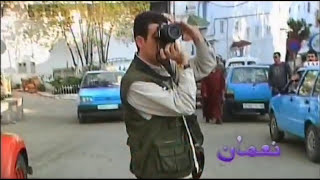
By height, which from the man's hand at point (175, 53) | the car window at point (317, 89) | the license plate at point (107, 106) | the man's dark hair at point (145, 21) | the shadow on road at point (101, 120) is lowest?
the shadow on road at point (101, 120)

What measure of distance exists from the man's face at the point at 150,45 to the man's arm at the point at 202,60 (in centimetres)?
17

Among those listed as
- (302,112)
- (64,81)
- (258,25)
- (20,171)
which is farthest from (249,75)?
(258,25)

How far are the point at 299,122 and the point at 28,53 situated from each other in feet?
11.3

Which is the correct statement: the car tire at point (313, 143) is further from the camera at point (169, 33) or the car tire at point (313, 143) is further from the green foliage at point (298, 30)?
the green foliage at point (298, 30)

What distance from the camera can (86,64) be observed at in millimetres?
5016

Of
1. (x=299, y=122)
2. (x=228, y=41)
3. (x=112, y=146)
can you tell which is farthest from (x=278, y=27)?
(x=112, y=146)

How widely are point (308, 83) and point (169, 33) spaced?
5432mm

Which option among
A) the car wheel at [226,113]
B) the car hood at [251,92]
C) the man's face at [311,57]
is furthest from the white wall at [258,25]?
the car wheel at [226,113]

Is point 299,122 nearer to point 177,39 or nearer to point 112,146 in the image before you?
point 112,146

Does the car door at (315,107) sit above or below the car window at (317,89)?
below

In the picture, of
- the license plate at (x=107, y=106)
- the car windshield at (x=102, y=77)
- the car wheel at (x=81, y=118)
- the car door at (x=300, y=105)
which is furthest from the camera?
the car wheel at (x=81, y=118)

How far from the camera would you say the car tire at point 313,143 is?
21.1 feet

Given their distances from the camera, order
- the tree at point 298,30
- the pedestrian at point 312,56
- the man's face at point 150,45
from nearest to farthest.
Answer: the man's face at point 150,45 → the pedestrian at point 312,56 → the tree at point 298,30

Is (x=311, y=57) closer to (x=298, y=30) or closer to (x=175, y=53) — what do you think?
(x=298, y=30)
